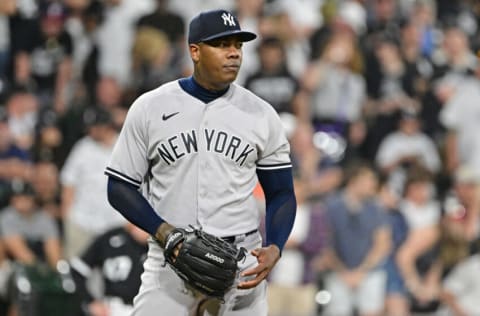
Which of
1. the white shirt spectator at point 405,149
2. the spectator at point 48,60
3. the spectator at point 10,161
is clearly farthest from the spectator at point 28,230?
the white shirt spectator at point 405,149

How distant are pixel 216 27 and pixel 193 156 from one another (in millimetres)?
574

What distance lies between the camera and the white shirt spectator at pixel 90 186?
34.4ft

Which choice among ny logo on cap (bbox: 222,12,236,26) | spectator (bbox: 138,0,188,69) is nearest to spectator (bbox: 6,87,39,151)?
spectator (bbox: 138,0,188,69)

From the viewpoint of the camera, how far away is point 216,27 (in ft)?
17.9

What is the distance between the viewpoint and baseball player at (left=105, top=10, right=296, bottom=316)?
18.0 ft

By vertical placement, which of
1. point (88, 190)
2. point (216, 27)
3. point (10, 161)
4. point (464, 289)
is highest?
point (216, 27)

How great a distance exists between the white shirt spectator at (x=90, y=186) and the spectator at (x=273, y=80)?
6.73 ft

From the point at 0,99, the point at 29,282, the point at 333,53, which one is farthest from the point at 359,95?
the point at 29,282

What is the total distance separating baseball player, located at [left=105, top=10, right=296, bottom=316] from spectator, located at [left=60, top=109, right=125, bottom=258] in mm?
4791

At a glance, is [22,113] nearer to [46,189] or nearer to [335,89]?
[46,189]

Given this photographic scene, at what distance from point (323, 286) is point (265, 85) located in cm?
261

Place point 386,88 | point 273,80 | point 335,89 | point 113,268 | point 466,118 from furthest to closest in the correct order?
point 386,88 < point 466,118 < point 335,89 < point 273,80 < point 113,268

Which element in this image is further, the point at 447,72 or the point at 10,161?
the point at 447,72

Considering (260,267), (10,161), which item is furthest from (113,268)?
(260,267)
